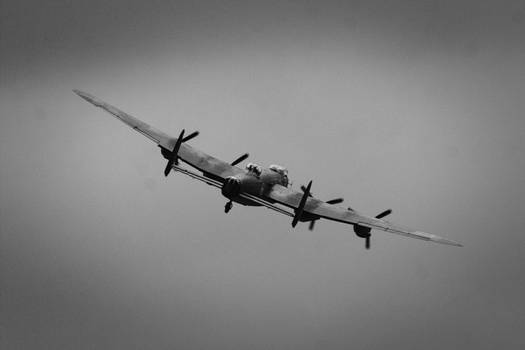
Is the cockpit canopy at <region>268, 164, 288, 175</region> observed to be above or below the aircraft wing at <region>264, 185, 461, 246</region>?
above

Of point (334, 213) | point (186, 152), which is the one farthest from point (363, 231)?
point (186, 152)

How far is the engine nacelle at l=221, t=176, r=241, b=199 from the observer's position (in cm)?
6538

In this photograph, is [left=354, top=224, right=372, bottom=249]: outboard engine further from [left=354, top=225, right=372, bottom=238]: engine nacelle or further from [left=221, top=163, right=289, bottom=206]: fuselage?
[left=221, top=163, right=289, bottom=206]: fuselage

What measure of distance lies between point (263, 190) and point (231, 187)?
348cm

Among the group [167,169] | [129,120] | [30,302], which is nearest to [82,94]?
[129,120]

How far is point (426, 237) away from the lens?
207ft

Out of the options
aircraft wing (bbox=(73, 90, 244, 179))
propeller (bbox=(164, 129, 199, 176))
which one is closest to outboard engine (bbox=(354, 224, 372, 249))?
aircraft wing (bbox=(73, 90, 244, 179))

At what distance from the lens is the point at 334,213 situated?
6581cm

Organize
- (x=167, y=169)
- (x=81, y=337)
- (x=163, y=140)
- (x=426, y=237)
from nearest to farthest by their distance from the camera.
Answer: (x=426, y=237) < (x=167, y=169) < (x=163, y=140) < (x=81, y=337)

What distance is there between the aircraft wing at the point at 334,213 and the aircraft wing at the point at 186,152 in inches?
164

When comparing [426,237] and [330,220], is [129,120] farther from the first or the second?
[426,237]

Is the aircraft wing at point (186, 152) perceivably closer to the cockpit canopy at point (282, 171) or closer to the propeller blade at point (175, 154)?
the propeller blade at point (175, 154)

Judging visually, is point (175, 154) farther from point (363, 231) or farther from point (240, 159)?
point (363, 231)

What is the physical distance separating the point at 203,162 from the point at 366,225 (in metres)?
14.8
